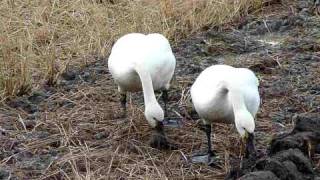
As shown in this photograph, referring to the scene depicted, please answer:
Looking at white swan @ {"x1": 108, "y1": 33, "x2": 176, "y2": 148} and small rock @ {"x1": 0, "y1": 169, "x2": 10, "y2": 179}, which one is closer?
small rock @ {"x1": 0, "y1": 169, "x2": 10, "y2": 179}

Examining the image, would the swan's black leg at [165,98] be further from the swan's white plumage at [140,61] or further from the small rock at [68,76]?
the small rock at [68,76]

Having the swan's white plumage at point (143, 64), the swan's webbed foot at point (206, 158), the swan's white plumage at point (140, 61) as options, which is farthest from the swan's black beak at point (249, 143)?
the swan's white plumage at point (140, 61)

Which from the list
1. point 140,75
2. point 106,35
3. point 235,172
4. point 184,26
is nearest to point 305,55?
point 184,26

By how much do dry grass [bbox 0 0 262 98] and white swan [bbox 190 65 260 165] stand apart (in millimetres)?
2006

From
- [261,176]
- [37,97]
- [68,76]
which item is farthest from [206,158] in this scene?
[68,76]

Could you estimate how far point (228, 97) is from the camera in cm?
485

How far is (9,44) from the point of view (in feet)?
22.4

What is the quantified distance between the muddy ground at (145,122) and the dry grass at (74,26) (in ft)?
0.60

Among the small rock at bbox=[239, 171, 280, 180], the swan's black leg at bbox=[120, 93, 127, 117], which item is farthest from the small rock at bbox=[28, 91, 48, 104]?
the small rock at bbox=[239, 171, 280, 180]

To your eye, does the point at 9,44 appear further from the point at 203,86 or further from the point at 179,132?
the point at 203,86

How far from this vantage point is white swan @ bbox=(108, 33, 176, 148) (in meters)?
5.17

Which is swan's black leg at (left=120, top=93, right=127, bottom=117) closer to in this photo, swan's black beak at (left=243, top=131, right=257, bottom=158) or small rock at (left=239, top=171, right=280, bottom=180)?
swan's black beak at (left=243, top=131, right=257, bottom=158)

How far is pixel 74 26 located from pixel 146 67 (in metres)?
3.09

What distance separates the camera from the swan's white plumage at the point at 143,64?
528cm
